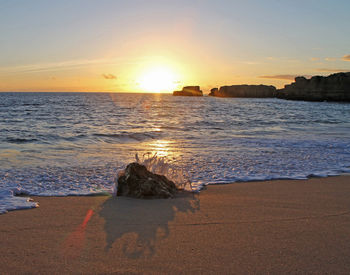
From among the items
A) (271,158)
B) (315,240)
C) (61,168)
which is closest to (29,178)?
(61,168)

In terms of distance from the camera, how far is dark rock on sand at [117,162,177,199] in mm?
4535

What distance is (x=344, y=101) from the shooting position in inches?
2778

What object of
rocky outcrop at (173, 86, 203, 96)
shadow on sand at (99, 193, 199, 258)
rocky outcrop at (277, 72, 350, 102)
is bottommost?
shadow on sand at (99, 193, 199, 258)

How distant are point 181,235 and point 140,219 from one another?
670mm

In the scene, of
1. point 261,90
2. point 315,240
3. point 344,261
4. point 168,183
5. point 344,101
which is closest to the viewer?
point 344,261

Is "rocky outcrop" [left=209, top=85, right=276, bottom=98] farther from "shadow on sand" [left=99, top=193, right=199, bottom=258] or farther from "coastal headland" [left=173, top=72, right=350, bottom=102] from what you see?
"shadow on sand" [left=99, top=193, right=199, bottom=258]

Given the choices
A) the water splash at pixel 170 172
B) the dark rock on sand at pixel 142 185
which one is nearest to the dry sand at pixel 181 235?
the dark rock on sand at pixel 142 185

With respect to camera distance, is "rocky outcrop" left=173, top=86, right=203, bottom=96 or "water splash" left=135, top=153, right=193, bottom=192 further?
"rocky outcrop" left=173, top=86, right=203, bottom=96

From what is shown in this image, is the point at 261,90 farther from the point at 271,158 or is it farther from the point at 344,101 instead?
the point at 271,158

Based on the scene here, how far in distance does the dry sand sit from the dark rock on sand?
20 cm

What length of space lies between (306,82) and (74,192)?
8713 cm

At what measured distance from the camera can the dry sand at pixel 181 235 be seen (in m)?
2.51

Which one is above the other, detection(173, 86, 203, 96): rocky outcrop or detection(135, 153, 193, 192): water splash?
detection(173, 86, 203, 96): rocky outcrop

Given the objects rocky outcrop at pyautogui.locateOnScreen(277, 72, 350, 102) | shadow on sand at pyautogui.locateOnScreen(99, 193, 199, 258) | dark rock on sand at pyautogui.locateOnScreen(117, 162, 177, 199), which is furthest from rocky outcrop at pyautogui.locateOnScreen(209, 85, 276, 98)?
shadow on sand at pyautogui.locateOnScreen(99, 193, 199, 258)
